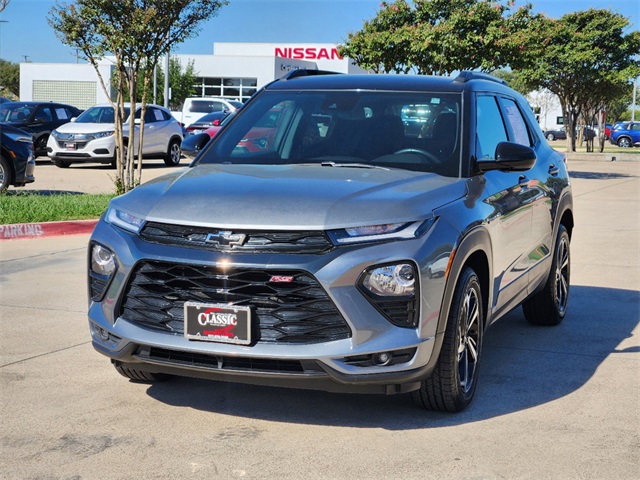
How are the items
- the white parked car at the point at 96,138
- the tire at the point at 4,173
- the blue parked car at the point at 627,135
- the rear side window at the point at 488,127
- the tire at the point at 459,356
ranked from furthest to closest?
the blue parked car at the point at 627,135 → the white parked car at the point at 96,138 → the tire at the point at 4,173 → the rear side window at the point at 488,127 → the tire at the point at 459,356

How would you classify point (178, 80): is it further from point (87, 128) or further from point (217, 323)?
point (217, 323)

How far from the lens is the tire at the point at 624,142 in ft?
216

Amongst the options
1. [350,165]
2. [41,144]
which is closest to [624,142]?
[41,144]

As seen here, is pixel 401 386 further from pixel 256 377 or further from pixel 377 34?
pixel 377 34

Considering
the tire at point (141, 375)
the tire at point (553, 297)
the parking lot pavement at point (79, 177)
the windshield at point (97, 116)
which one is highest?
the windshield at point (97, 116)

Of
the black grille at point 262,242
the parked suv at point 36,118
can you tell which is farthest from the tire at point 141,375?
the parked suv at point 36,118

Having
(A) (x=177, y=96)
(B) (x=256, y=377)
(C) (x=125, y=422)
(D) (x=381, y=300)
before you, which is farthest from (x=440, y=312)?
(A) (x=177, y=96)

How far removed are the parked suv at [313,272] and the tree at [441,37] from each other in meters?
21.0

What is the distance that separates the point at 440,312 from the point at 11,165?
11.4 meters

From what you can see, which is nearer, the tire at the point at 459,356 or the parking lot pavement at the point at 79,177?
the tire at the point at 459,356

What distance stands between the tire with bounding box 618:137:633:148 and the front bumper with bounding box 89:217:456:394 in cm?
6513

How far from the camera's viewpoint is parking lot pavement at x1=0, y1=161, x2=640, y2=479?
4152mm

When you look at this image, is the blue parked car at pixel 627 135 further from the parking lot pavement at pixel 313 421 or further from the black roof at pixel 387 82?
the black roof at pixel 387 82

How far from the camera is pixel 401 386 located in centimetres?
449
